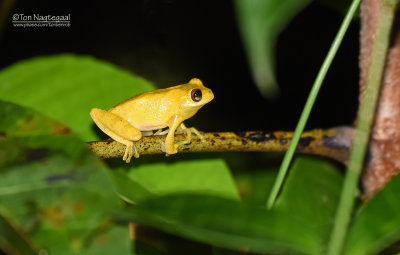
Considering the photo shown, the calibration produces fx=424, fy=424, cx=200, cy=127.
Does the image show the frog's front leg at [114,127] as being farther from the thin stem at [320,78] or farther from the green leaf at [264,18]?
the green leaf at [264,18]

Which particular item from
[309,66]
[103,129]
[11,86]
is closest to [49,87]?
[11,86]

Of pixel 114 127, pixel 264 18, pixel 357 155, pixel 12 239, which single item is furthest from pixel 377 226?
pixel 114 127

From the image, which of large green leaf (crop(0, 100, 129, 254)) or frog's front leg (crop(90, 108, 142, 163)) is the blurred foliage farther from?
frog's front leg (crop(90, 108, 142, 163))

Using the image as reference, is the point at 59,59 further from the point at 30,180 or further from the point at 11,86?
the point at 30,180

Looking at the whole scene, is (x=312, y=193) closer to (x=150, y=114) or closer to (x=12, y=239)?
(x=150, y=114)

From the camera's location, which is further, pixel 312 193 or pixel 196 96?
pixel 196 96
